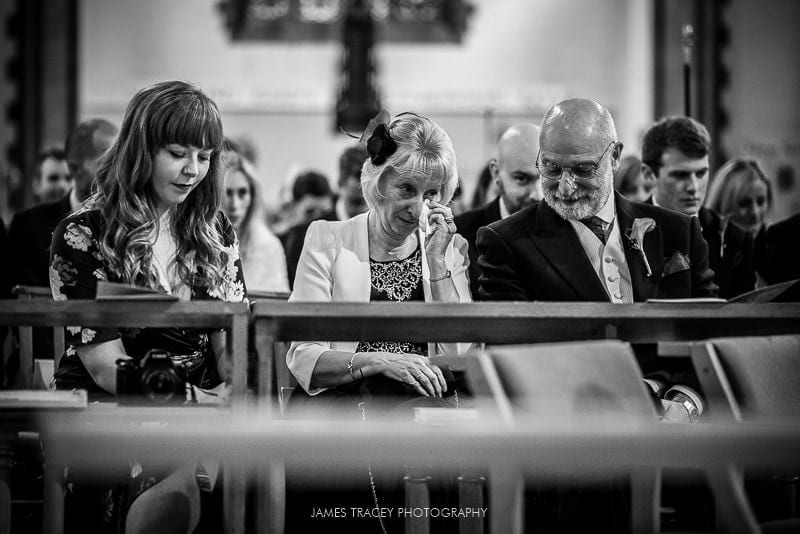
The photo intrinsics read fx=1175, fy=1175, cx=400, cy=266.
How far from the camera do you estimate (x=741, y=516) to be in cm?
214

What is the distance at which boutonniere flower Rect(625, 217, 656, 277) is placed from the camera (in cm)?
373

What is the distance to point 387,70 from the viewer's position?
48.3 ft

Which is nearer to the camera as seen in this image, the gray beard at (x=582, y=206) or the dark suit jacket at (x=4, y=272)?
the gray beard at (x=582, y=206)

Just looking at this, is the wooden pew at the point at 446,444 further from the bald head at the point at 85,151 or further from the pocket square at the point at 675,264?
the bald head at the point at 85,151

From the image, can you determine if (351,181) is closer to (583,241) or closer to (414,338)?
(583,241)

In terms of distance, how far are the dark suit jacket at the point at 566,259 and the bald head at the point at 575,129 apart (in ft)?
0.70

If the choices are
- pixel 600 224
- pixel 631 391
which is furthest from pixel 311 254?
pixel 631 391

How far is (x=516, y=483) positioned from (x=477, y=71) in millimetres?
13045

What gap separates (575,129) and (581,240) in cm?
35

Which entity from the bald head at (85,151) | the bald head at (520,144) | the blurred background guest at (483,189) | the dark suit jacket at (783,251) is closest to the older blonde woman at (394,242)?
the bald head at (520,144)

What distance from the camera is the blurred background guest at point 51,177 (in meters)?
6.70

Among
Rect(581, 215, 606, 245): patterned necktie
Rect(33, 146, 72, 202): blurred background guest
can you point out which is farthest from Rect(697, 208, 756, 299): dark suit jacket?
Rect(33, 146, 72, 202): blurred background guest

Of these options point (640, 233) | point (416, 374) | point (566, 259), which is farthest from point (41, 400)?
point (640, 233)

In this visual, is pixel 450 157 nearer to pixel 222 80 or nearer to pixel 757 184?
pixel 757 184
